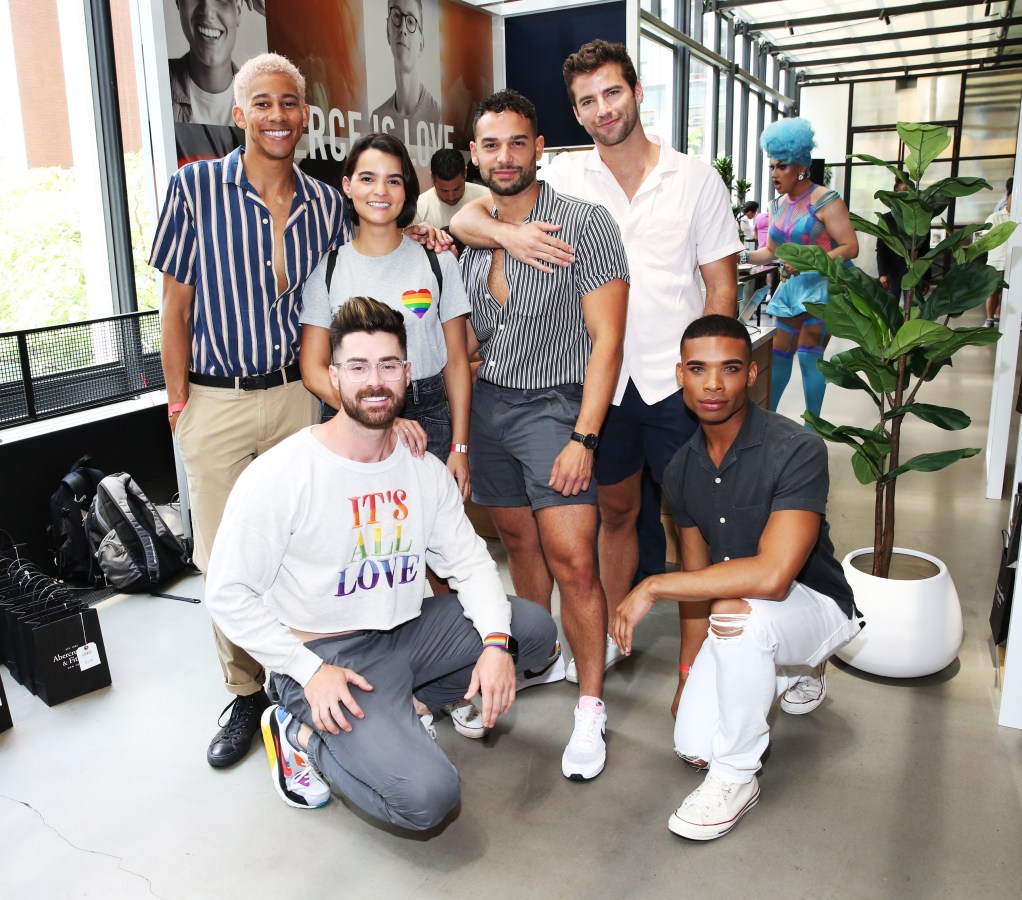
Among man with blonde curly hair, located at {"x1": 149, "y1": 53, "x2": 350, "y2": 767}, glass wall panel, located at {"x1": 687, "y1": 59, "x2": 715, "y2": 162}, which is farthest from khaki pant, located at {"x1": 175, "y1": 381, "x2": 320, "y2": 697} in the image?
glass wall panel, located at {"x1": 687, "y1": 59, "x2": 715, "y2": 162}

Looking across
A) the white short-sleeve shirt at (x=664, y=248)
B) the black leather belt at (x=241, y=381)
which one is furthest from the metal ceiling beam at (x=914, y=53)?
the black leather belt at (x=241, y=381)

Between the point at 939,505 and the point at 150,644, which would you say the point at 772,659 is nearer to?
the point at 150,644

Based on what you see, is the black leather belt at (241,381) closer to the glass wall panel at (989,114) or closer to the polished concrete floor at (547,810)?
the polished concrete floor at (547,810)

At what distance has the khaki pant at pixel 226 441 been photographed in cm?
245

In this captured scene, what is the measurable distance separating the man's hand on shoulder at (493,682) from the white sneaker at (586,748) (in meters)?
0.32

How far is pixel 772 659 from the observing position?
2047 millimetres

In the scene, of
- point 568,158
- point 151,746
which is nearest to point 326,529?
point 151,746

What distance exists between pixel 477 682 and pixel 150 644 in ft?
5.13

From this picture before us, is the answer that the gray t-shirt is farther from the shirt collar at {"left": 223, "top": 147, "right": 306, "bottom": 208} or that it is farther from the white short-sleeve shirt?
the white short-sleeve shirt

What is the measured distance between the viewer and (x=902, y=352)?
262cm

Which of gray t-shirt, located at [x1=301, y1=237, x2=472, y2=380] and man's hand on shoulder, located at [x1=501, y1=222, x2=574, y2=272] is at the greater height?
man's hand on shoulder, located at [x1=501, y1=222, x2=574, y2=272]

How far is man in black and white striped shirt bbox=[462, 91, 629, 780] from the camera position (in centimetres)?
229

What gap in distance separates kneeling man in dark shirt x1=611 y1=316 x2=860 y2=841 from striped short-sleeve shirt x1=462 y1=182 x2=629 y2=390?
0.30 m

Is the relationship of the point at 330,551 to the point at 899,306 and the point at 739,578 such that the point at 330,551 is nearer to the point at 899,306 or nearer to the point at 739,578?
the point at 739,578
